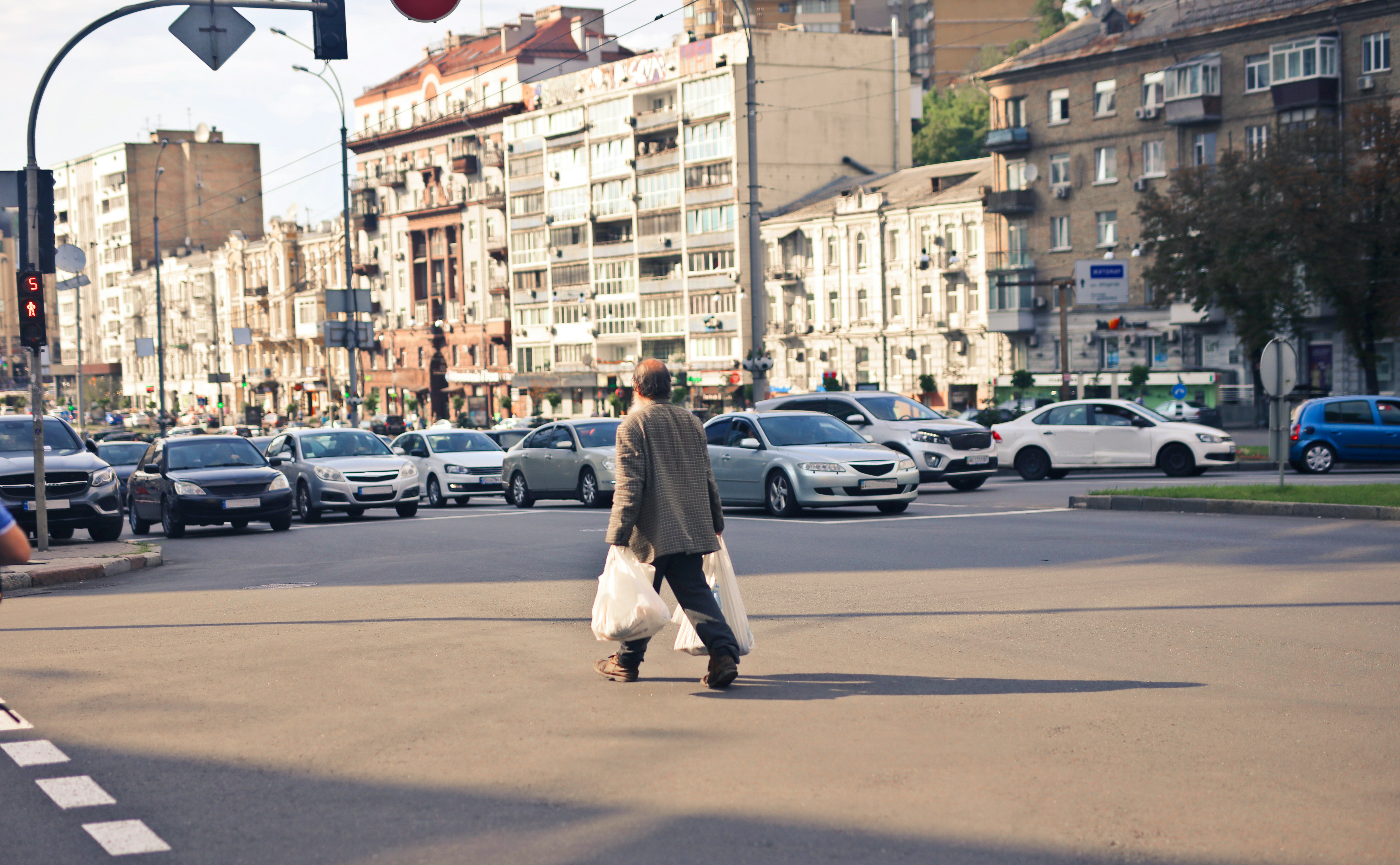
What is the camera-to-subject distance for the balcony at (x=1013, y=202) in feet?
221

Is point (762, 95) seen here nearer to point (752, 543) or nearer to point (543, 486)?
point (543, 486)

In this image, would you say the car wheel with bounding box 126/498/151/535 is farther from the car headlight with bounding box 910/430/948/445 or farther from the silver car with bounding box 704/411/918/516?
the car headlight with bounding box 910/430/948/445

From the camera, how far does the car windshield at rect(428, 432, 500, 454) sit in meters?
30.3

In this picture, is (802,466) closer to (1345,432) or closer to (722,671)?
(722,671)

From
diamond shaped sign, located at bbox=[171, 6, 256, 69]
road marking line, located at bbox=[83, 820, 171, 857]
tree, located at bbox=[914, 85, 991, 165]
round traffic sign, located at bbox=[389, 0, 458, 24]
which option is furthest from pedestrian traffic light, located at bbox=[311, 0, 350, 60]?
tree, located at bbox=[914, 85, 991, 165]

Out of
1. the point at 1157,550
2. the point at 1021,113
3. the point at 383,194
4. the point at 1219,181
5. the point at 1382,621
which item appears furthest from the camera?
the point at 383,194

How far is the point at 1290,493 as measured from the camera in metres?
19.8

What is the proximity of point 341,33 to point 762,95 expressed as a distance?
70.4m

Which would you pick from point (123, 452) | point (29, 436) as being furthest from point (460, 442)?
point (29, 436)

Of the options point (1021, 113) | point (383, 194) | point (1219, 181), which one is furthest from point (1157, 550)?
point (383, 194)

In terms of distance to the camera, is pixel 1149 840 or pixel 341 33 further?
pixel 341 33

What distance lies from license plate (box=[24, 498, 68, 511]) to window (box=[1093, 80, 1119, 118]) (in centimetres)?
5382

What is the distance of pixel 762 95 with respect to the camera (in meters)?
83.2

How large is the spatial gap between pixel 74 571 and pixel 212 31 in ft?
18.4
